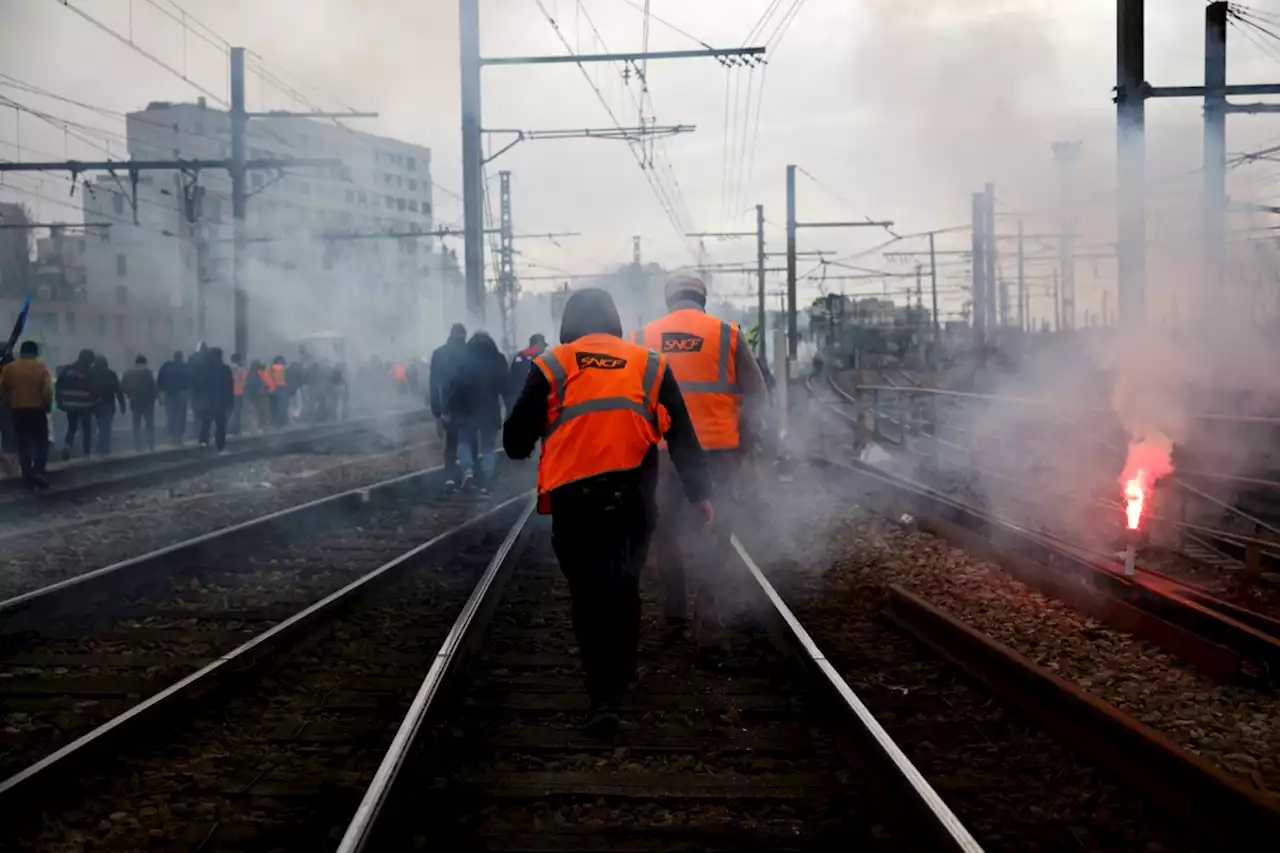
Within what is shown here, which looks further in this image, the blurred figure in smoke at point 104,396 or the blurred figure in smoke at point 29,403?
the blurred figure in smoke at point 104,396

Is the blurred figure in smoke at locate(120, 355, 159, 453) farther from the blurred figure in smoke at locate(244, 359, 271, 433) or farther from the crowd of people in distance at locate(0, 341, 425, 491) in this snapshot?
the blurred figure in smoke at locate(244, 359, 271, 433)

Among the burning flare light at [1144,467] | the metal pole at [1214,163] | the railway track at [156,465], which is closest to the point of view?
the burning flare light at [1144,467]

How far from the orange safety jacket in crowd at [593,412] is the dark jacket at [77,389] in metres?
15.2

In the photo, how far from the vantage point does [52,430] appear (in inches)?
821

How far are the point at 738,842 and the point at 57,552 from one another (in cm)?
808

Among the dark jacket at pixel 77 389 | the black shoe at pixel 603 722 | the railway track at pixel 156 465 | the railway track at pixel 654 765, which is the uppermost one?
the dark jacket at pixel 77 389

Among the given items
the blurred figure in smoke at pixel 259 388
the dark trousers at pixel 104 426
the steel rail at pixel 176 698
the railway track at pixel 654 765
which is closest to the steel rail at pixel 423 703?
the railway track at pixel 654 765

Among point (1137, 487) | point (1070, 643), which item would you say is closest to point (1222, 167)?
point (1137, 487)

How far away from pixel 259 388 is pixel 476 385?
44.6 ft

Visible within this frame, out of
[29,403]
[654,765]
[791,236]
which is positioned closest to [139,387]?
[29,403]

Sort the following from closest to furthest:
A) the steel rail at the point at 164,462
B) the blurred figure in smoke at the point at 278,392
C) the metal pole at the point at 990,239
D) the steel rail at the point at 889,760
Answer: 1. the steel rail at the point at 889,760
2. the steel rail at the point at 164,462
3. the blurred figure in smoke at the point at 278,392
4. the metal pole at the point at 990,239

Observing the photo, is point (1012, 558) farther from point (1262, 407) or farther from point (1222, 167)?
point (1222, 167)

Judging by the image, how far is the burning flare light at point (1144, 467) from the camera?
824 centimetres

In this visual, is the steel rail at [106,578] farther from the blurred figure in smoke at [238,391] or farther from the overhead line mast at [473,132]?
the blurred figure in smoke at [238,391]
